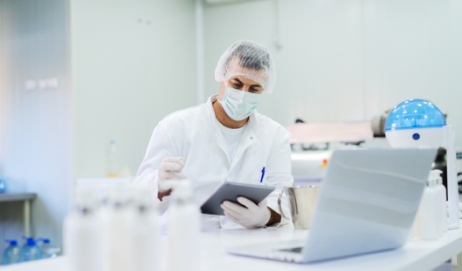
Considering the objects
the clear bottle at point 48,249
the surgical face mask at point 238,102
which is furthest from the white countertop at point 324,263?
the clear bottle at point 48,249

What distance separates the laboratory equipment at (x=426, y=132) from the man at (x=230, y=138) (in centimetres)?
54

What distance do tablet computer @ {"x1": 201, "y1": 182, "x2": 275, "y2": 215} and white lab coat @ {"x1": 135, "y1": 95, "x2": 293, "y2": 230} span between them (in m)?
0.38

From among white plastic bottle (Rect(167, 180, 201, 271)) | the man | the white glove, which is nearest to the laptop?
white plastic bottle (Rect(167, 180, 201, 271))

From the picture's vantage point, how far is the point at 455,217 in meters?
1.50

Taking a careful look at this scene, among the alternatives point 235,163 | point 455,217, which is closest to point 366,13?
point 235,163

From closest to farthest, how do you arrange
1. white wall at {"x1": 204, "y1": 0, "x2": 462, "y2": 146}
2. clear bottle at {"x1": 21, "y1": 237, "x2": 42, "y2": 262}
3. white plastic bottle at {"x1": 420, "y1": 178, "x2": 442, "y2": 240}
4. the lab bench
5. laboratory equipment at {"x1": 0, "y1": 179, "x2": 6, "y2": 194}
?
1. white plastic bottle at {"x1": 420, "y1": 178, "x2": 442, "y2": 240}
2. clear bottle at {"x1": 21, "y1": 237, "x2": 42, "y2": 262}
3. the lab bench
4. laboratory equipment at {"x1": 0, "y1": 179, "x2": 6, "y2": 194}
5. white wall at {"x1": 204, "y1": 0, "x2": 462, "y2": 146}

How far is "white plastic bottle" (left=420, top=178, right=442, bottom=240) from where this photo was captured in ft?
4.16

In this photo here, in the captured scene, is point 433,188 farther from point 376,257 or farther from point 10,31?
point 10,31

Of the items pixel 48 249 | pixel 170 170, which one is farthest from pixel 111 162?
pixel 170 170

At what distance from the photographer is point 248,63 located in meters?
2.03

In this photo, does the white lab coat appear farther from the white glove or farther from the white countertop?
the white countertop

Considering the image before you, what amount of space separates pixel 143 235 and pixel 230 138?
4.58 ft

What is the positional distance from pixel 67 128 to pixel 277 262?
2.69 meters

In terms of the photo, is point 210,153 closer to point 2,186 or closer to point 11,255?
point 11,255
